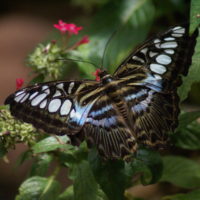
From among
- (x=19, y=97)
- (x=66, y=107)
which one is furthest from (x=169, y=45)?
(x=19, y=97)

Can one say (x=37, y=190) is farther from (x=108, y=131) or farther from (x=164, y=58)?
(x=164, y=58)

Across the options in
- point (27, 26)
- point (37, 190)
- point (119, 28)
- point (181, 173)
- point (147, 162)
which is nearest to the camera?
point (147, 162)

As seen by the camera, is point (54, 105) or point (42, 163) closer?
point (54, 105)

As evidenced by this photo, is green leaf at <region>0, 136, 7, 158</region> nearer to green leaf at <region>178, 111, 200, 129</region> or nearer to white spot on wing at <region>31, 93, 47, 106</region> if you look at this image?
white spot on wing at <region>31, 93, 47, 106</region>

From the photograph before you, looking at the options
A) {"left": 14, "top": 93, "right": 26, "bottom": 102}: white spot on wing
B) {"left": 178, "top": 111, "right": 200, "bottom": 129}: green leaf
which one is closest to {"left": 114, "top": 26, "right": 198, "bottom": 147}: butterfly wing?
{"left": 178, "top": 111, "right": 200, "bottom": 129}: green leaf

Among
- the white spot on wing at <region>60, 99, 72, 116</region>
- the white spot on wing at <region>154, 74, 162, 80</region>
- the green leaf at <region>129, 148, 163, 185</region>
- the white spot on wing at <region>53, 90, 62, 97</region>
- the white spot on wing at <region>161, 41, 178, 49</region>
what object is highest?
the white spot on wing at <region>161, 41, 178, 49</region>

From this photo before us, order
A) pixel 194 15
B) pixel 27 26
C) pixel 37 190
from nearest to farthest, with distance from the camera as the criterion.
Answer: pixel 194 15 < pixel 37 190 < pixel 27 26

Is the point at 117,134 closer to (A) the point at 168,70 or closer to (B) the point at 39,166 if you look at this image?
(A) the point at 168,70
